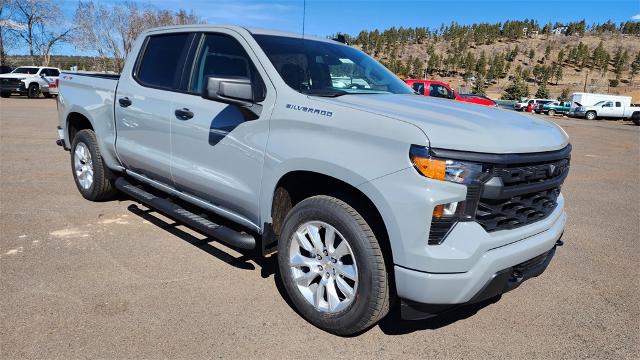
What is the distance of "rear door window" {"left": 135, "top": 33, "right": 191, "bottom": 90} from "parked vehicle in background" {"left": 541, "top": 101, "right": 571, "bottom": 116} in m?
51.5

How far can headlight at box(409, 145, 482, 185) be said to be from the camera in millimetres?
2434

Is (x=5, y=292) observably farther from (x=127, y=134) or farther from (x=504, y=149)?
(x=504, y=149)

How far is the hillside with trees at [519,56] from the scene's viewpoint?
3396 inches

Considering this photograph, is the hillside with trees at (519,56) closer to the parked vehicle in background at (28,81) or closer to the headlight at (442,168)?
the parked vehicle in background at (28,81)

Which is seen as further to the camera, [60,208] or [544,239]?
[60,208]

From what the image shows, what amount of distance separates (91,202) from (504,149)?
4862 mm

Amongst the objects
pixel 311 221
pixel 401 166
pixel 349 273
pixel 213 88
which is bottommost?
pixel 349 273

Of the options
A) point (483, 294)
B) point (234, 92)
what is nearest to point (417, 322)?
point (483, 294)

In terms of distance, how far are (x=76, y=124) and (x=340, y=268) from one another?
175 inches

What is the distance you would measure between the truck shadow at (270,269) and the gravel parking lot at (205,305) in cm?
1

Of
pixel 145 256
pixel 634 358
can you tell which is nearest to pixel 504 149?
pixel 634 358

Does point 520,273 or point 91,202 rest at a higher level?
point 520,273

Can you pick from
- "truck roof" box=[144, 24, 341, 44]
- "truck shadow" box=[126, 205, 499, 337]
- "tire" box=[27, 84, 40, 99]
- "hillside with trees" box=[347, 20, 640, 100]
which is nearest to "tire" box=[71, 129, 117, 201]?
"truck shadow" box=[126, 205, 499, 337]

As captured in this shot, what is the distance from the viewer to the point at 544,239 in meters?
2.90
